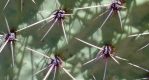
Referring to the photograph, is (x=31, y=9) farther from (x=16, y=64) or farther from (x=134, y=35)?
(x=134, y=35)

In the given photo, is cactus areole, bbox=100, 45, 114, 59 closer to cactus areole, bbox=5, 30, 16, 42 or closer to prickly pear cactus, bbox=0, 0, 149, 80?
prickly pear cactus, bbox=0, 0, 149, 80

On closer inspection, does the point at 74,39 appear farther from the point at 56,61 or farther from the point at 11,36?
the point at 11,36

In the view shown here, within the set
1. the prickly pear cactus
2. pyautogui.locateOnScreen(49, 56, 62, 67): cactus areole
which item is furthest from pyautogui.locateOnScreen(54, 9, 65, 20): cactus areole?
pyautogui.locateOnScreen(49, 56, 62, 67): cactus areole

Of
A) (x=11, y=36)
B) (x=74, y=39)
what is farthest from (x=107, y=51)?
(x=11, y=36)

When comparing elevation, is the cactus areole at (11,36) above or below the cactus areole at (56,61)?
above

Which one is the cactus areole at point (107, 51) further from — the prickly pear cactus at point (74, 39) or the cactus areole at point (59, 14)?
the cactus areole at point (59, 14)

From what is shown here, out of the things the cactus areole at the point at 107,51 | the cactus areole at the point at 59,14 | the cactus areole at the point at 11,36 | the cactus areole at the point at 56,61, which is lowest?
the cactus areole at the point at 56,61

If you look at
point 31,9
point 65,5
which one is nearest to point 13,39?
point 31,9

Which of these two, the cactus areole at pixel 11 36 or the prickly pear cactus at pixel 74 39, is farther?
the cactus areole at pixel 11 36

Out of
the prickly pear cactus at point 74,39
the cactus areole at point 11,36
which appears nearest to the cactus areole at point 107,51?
the prickly pear cactus at point 74,39
